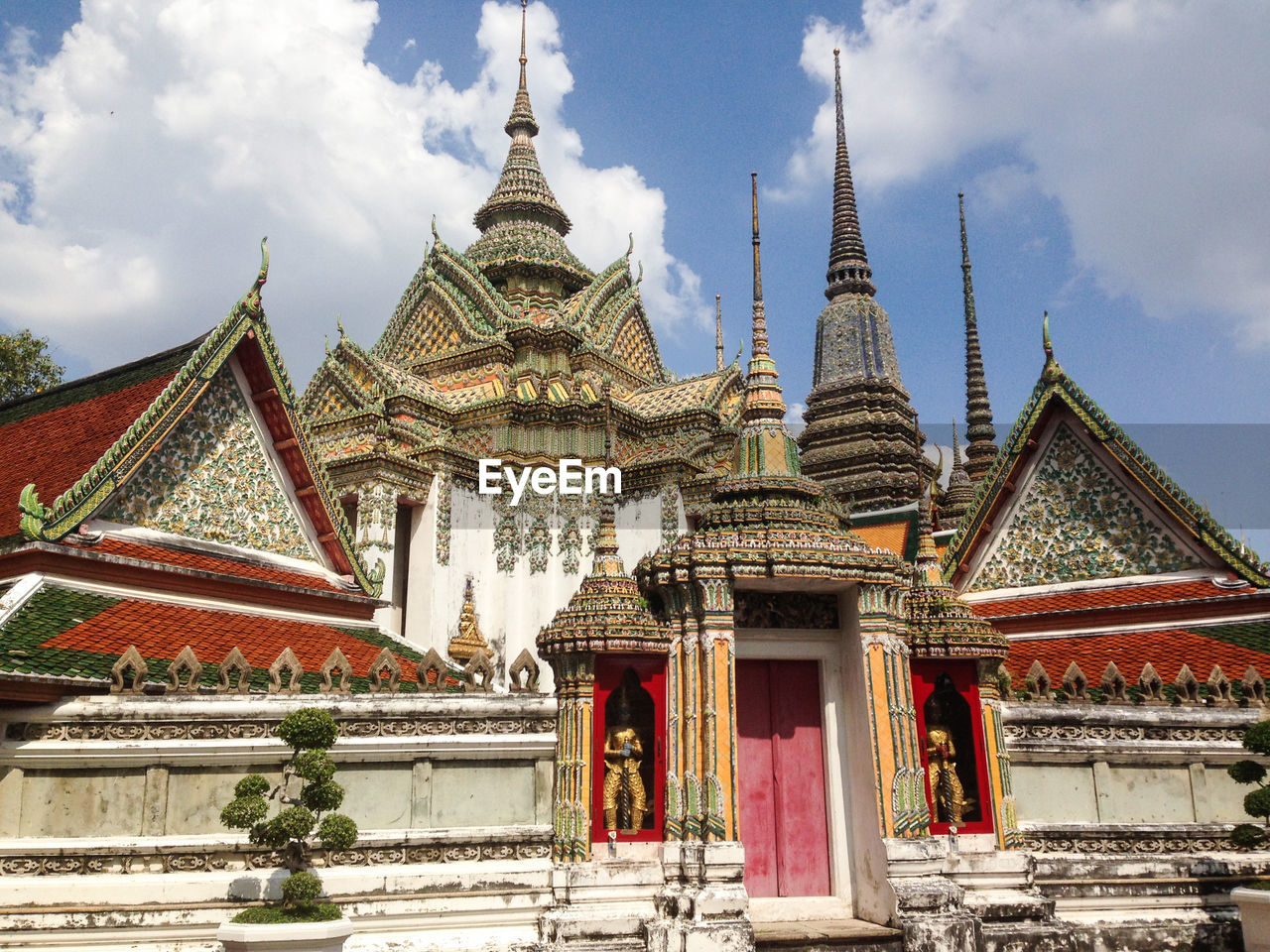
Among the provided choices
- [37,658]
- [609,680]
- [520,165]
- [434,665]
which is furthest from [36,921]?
[520,165]

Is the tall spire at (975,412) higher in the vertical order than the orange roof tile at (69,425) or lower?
higher

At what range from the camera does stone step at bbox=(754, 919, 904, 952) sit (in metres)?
7.47

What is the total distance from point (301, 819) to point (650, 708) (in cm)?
286

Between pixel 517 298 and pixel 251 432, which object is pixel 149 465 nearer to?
pixel 251 432

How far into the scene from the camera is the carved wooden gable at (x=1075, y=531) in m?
12.9

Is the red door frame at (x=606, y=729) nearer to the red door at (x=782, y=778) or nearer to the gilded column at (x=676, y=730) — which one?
the gilded column at (x=676, y=730)

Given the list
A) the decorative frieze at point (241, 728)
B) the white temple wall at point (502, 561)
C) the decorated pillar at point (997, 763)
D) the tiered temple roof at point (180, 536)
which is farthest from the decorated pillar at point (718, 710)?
the white temple wall at point (502, 561)

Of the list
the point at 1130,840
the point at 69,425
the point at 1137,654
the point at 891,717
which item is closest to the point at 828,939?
the point at 891,717

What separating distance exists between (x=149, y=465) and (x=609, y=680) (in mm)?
5790

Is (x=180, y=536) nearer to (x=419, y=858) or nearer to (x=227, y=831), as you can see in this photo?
(x=227, y=831)

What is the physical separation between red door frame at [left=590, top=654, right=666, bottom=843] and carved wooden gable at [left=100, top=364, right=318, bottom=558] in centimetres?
542

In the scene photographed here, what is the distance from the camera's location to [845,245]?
3294 centimetres

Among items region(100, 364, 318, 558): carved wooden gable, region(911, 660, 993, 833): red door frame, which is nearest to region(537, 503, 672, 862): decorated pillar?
region(911, 660, 993, 833): red door frame

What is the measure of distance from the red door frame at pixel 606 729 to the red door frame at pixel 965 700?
85.3 inches
